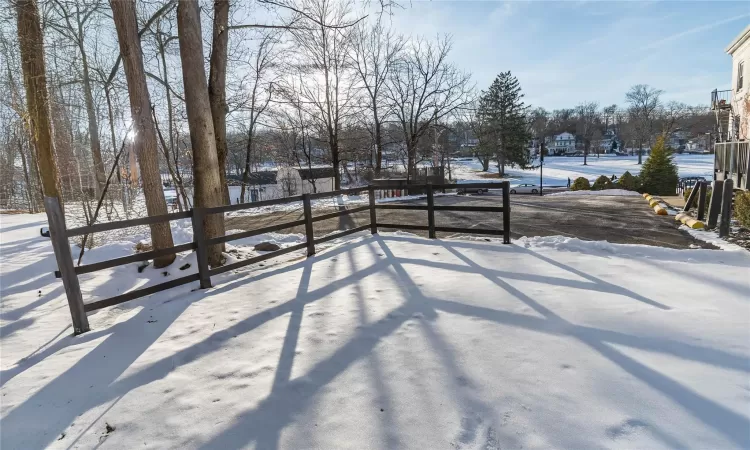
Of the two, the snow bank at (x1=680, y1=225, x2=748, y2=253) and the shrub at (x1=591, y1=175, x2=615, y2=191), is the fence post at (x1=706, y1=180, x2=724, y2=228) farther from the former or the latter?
the shrub at (x1=591, y1=175, x2=615, y2=191)

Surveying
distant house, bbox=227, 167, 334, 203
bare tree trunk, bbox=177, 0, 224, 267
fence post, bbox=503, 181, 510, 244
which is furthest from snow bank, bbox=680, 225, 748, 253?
distant house, bbox=227, 167, 334, 203

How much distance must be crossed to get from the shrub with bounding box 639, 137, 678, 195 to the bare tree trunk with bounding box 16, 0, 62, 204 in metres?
26.3

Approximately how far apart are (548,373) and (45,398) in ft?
10.9

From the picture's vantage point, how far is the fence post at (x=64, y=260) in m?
3.47

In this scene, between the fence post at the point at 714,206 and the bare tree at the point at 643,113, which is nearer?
the fence post at the point at 714,206

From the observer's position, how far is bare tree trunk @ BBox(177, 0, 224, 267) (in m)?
5.62

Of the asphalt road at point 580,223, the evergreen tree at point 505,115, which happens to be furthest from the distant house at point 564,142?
the asphalt road at point 580,223

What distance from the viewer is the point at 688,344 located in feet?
8.96

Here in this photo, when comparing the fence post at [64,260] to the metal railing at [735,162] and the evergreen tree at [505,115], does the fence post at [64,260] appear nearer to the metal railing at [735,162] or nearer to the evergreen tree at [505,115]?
the metal railing at [735,162]

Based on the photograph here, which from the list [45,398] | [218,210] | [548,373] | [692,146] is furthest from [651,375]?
[692,146]

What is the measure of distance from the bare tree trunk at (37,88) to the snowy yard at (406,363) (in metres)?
4.50

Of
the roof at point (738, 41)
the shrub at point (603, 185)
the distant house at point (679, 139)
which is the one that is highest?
the roof at point (738, 41)

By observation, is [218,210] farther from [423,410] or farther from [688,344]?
[688,344]

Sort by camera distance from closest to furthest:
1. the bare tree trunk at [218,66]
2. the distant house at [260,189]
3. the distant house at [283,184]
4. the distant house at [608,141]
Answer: the bare tree trunk at [218,66], the distant house at [283,184], the distant house at [260,189], the distant house at [608,141]
